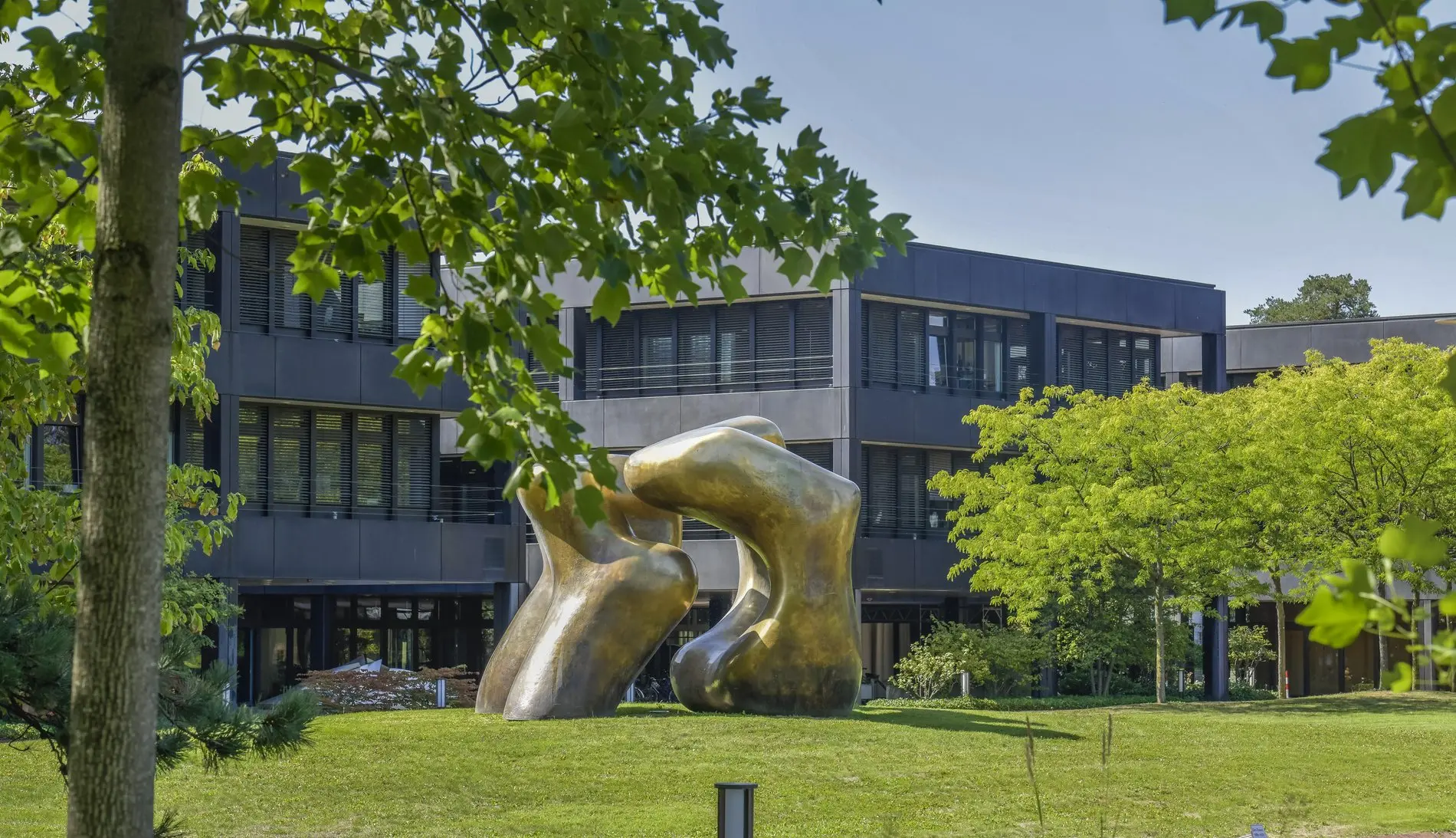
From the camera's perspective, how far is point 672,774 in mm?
17469

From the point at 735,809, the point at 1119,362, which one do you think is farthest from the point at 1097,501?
the point at 735,809

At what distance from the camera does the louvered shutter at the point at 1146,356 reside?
48531 millimetres

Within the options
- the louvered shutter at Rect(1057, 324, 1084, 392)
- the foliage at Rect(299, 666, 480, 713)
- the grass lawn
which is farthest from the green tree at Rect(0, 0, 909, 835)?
the louvered shutter at Rect(1057, 324, 1084, 392)

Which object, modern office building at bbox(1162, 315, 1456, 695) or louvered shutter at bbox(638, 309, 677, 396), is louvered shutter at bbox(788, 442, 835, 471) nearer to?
louvered shutter at bbox(638, 309, 677, 396)

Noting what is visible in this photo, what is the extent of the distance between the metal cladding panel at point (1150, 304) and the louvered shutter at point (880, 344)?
21.4 feet

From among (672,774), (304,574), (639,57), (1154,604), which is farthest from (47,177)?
(1154,604)

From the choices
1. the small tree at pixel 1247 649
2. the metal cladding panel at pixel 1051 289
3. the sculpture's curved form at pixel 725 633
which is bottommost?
the small tree at pixel 1247 649

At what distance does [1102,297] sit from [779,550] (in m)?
24.6

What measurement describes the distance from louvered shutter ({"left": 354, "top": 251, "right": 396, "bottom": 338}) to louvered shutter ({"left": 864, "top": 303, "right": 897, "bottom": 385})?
39.1ft

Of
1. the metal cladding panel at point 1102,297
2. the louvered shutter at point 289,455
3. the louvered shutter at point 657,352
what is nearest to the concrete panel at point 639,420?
the louvered shutter at point 657,352

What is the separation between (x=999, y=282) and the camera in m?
43.8

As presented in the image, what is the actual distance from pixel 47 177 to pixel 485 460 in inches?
122

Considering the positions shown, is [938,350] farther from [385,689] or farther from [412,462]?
[385,689]

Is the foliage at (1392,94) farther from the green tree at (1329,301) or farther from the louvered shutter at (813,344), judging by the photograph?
the green tree at (1329,301)
